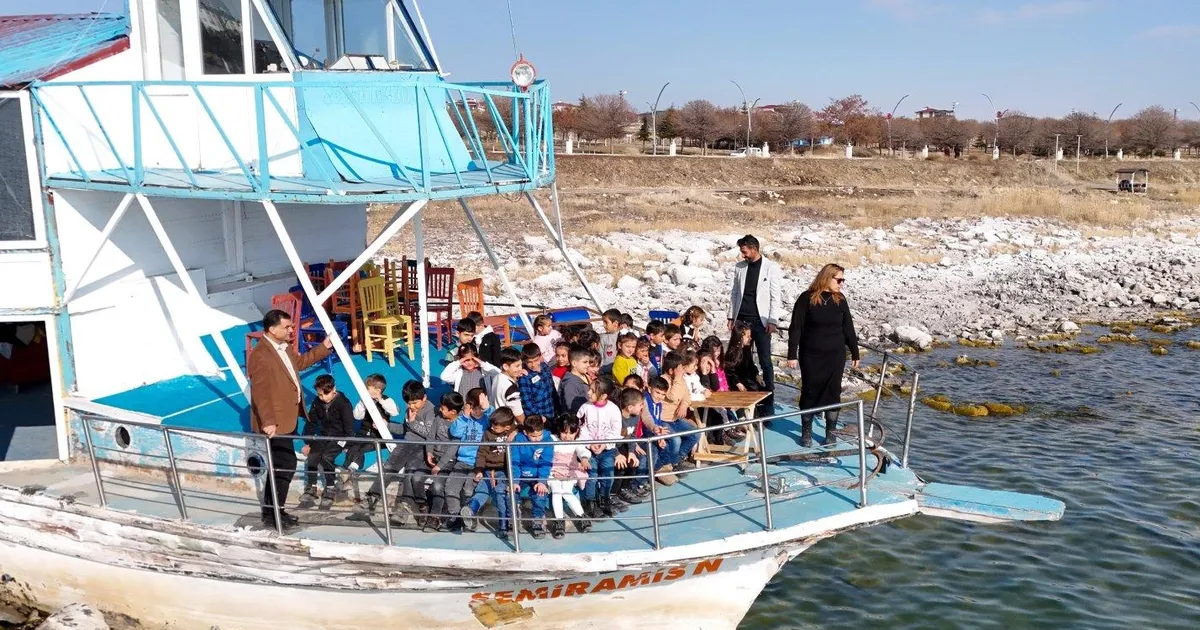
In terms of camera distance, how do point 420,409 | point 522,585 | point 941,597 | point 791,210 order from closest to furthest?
point 522,585
point 420,409
point 941,597
point 791,210

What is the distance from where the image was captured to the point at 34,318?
859cm

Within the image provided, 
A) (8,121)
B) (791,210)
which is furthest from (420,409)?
(791,210)

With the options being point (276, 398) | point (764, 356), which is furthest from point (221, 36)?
point (764, 356)

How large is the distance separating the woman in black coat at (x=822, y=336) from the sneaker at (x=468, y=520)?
312 centimetres

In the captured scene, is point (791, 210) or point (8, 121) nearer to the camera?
point (8, 121)

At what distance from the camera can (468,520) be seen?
24.6 ft

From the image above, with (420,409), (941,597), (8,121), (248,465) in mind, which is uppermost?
(8,121)

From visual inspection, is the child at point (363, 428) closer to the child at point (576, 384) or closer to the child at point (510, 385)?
the child at point (510, 385)

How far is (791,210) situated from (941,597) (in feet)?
119

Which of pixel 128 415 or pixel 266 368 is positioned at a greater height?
pixel 266 368

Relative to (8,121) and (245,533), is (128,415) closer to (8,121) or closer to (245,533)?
(245,533)

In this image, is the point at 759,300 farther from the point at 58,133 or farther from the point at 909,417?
the point at 58,133

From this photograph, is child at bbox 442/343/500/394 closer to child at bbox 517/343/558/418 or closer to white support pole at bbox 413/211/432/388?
child at bbox 517/343/558/418

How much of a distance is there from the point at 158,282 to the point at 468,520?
4296 millimetres
